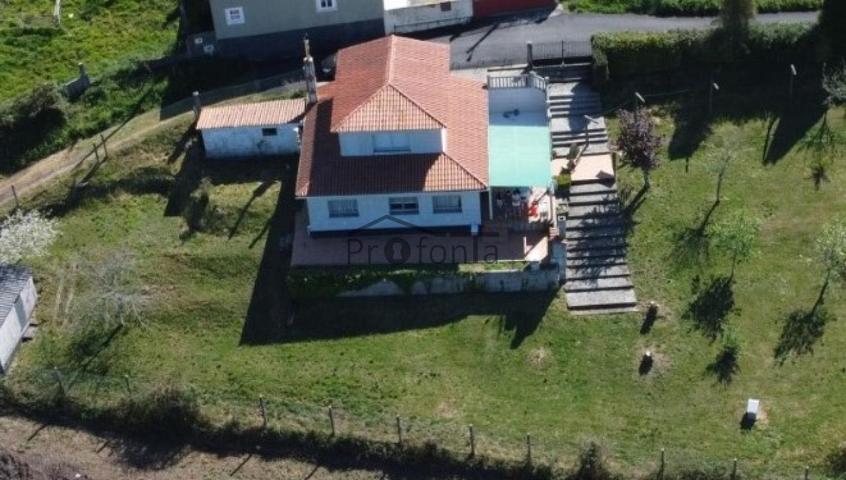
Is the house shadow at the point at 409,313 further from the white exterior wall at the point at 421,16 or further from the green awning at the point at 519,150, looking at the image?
the white exterior wall at the point at 421,16

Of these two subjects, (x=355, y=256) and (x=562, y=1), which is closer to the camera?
(x=355, y=256)

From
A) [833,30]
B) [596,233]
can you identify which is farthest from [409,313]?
[833,30]

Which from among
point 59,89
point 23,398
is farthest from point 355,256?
point 59,89

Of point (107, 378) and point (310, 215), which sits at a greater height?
point (310, 215)

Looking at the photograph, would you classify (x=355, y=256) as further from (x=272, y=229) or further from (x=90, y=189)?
(x=90, y=189)

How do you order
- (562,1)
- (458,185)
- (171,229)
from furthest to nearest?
(562,1), (171,229), (458,185)

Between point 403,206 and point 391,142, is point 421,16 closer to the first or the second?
point 391,142

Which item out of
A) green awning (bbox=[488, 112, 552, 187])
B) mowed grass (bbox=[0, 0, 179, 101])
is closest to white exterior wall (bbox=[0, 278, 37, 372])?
mowed grass (bbox=[0, 0, 179, 101])
